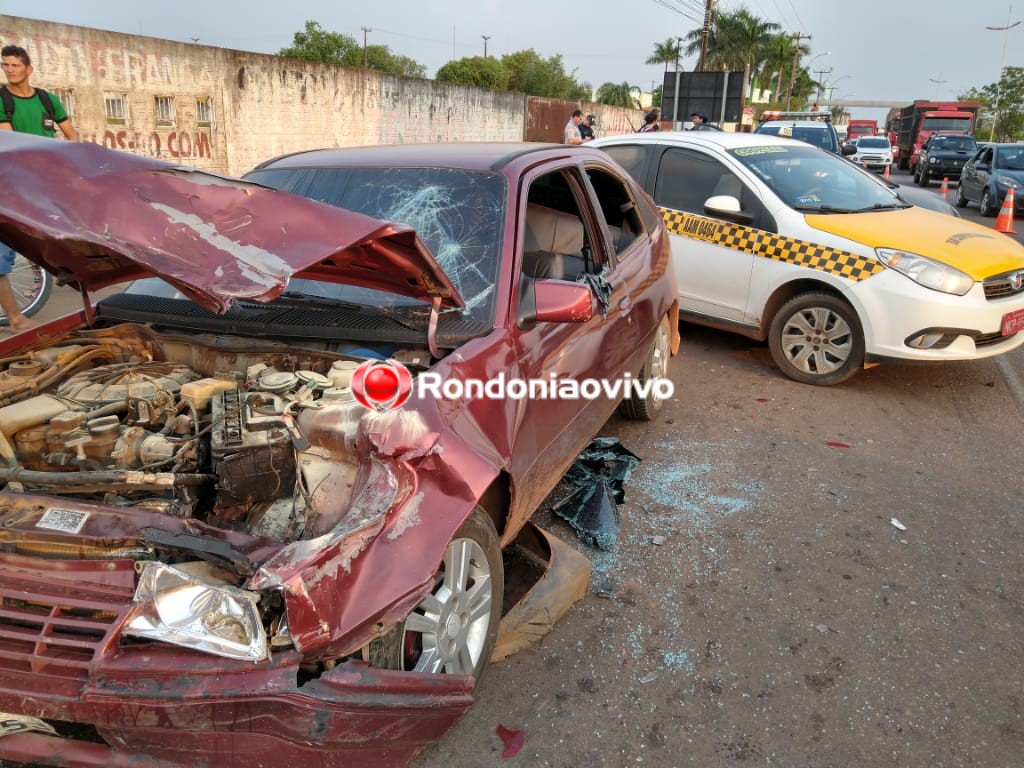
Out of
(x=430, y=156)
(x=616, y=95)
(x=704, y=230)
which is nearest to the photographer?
(x=430, y=156)

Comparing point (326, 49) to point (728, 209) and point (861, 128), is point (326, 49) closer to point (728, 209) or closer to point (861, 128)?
point (861, 128)

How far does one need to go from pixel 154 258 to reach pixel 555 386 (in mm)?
1528

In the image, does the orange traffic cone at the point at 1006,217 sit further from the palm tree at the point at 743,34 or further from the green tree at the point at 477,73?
the green tree at the point at 477,73

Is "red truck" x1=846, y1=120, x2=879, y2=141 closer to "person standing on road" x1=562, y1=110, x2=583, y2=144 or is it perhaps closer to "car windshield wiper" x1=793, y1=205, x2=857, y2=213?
"person standing on road" x1=562, y1=110, x2=583, y2=144

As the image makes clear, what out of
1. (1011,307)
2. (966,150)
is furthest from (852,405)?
(966,150)

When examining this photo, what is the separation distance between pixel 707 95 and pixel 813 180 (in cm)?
1472

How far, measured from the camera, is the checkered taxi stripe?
516 cm

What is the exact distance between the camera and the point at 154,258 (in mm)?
1959

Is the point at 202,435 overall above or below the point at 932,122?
below

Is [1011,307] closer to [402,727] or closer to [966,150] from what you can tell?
[402,727]

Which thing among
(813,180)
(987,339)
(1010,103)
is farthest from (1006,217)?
(1010,103)

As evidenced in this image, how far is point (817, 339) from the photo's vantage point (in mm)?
5465

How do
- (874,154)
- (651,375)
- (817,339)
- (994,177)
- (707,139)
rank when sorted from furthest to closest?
(874,154)
(994,177)
(707,139)
(817,339)
(651,375)

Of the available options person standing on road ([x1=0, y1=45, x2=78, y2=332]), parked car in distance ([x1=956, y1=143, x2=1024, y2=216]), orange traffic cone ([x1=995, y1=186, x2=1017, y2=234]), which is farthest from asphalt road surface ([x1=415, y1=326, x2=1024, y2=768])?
parked car in distance ([x1=956, y1=143, x2=1024, y2=216])
